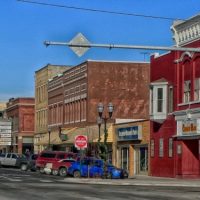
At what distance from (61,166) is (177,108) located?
10458 millimetres

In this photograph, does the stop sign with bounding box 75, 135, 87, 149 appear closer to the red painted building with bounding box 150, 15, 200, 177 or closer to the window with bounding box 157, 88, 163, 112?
the red painted building with bounding box 150, 15, 200, 177

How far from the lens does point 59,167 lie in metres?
47.1

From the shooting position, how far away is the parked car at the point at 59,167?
46125 mm

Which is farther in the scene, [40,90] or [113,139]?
[40,90]

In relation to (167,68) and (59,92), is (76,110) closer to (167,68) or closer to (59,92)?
(59,92)

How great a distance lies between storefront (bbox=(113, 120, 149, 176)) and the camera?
48250mm

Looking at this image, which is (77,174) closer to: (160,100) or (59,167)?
(59,167)

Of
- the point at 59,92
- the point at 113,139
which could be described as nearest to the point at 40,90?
the point at 59,92

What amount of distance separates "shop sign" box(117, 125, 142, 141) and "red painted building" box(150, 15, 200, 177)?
2352 mm

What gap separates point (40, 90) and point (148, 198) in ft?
203

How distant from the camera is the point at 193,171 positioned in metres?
41.6

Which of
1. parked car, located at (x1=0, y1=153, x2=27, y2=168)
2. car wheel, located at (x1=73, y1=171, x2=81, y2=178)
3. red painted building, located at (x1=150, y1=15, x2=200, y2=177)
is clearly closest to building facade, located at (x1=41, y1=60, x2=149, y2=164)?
parked car, located at (x1=0, y1=153, x2=27, y2=168)

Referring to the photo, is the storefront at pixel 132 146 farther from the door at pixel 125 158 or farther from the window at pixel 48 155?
the window at pixel 48 155

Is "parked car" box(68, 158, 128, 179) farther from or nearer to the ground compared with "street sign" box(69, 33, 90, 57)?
nearer to the ground
